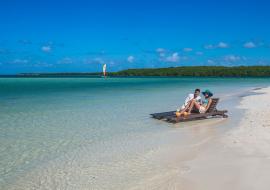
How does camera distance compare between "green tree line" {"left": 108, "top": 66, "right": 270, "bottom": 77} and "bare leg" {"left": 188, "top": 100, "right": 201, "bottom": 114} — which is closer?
"bare leg" {"left": 188, "top": 100, "right": 201, "bottom": 114}

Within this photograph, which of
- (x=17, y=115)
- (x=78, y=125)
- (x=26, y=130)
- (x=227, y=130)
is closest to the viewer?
(x=227, y=130)

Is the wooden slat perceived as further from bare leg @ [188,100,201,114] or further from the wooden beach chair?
bare leg @ [188,100,201,114]

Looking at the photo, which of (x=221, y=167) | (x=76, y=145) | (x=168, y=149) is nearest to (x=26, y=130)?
(x=76, y=145)

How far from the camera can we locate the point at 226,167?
691cm

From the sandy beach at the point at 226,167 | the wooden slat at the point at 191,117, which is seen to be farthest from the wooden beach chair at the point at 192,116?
the sandy beach at the point at 226,167

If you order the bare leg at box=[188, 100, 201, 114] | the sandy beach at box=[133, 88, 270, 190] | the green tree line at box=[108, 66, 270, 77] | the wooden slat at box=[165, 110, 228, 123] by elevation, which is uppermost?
the green tree line at box=[108, 66, 270, 77]

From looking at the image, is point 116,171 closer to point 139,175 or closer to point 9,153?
point 139,175

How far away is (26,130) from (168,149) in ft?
20.0

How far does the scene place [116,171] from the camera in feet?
23.4

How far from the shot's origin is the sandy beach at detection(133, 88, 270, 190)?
597 centimetres

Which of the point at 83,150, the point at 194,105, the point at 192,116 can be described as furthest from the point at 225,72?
the point at 83,150

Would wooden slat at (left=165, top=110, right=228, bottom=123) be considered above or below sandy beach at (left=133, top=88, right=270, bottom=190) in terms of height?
above

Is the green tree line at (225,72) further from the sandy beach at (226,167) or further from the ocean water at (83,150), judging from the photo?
the sandy beach at (226,167)

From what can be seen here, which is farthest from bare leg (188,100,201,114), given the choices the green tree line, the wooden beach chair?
the green tree line
